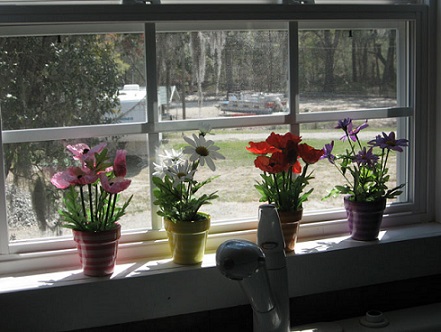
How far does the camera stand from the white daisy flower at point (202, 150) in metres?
1.86

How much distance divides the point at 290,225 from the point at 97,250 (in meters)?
0.57

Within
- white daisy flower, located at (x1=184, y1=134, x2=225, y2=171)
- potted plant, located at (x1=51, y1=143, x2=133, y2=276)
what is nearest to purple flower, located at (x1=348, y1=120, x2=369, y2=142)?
white daisy flower, located at (x1=184, y1=134, x2=225, y2=171)

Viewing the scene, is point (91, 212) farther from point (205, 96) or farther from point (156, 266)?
point (205, 96)

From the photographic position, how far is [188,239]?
183 cm

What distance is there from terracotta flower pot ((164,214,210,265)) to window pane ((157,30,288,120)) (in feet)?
1.11

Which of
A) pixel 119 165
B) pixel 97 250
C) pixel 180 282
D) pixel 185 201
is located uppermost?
pixel 119 165

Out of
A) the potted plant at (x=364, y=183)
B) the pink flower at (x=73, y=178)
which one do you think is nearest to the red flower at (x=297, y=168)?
the potted plant at (x=364, y=183)

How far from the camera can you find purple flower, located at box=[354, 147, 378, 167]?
2.02 m

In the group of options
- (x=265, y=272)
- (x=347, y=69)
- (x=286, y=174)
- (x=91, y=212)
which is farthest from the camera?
(x=347, y=69)

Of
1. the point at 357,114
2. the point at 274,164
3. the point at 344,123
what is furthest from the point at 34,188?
the point at 357,114

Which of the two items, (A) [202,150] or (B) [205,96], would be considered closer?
(A) [202,150]

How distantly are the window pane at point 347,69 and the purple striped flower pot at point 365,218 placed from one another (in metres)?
0.34

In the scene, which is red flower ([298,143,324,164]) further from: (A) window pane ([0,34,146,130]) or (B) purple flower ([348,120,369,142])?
(A) window pane ([0,34,146,130])

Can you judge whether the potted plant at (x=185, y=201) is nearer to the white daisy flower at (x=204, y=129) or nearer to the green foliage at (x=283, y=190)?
the white daisy flower at (x=204, y=129)
